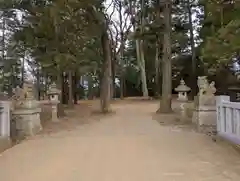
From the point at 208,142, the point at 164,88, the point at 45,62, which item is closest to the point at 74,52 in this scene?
the point at 45,62

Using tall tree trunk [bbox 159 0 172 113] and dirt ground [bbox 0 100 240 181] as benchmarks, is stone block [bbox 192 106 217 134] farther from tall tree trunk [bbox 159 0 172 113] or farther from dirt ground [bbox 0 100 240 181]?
tall tree trunk [bbox 159 0 172 113]

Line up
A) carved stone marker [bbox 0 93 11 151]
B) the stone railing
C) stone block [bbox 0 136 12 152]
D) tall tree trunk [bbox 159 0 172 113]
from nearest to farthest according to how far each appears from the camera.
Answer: the stone railing < stone block [bbox 0 136 12 152] < carved stone marker [bbox 0 93 11 151] < tall tree trunk [bbox 159 0 172 113]

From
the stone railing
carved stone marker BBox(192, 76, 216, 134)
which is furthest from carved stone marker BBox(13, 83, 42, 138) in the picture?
the stone railing

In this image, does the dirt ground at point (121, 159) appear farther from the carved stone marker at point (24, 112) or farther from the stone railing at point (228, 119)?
the carved stone marker at point (24, 112)

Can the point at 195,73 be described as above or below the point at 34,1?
below

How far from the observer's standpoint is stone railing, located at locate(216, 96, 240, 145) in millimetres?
6887

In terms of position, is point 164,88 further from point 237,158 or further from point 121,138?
point 237,158

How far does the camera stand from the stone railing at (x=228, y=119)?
271 inches

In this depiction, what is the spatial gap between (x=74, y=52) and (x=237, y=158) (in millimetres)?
11092

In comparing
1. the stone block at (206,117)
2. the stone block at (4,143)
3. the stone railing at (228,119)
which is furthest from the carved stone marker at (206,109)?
the stone block at (4,143)

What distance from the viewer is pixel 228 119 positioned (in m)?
7.46

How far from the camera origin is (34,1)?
13.9 meters

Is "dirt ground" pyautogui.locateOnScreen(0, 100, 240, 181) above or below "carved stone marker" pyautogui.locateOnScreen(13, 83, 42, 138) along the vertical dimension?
below

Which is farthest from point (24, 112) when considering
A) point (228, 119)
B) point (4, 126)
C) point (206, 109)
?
point (228, 119)
